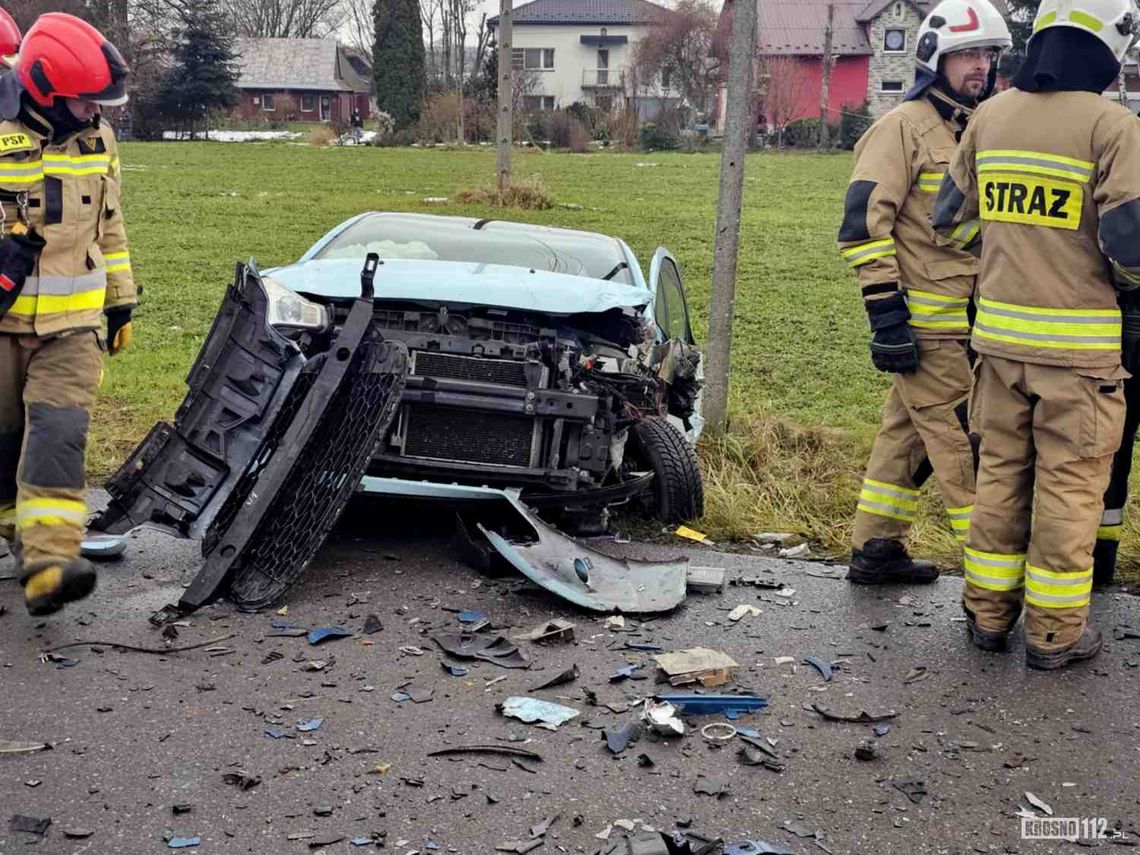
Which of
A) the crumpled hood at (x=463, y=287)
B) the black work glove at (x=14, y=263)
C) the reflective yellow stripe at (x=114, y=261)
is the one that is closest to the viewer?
the black work glove at (x=14, y=263)

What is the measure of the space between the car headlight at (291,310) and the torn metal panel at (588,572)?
105 cm

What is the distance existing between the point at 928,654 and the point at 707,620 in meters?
0.80

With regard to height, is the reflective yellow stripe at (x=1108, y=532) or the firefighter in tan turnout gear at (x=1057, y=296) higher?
the firefighter in tan turnout gear at (x=1057, y=296)

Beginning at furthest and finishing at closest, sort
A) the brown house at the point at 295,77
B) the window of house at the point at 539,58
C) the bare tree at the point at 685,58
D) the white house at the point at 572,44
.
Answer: the brown house at the point at 295,77 < the window of house at the point at 539,58 < the white house at the point at 572,44 < the bare tree at the point at 685,58

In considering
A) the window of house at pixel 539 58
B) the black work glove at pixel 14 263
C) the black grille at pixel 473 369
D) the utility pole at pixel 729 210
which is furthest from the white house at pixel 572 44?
the black work glove at pixel 14 263

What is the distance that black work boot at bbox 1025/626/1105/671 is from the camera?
13.7 feet

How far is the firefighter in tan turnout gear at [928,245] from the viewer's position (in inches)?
183

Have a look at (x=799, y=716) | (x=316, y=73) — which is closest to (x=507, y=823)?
(x=799, y=716)

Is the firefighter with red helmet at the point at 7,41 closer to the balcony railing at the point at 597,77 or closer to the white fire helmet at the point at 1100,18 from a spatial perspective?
the white fire helmet at the point at 1100,18

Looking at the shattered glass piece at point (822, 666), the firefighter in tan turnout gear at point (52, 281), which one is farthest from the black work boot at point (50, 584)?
the shattered glass piece at point (822, 666)

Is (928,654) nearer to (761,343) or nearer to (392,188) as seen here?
(761,343)

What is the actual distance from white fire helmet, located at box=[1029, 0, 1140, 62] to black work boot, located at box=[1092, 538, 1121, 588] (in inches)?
74.1

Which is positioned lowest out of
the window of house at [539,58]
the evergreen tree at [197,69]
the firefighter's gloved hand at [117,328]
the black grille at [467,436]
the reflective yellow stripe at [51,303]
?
the black grille at [467,436]

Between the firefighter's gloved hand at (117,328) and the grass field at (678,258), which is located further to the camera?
the grass field at (678,258)
